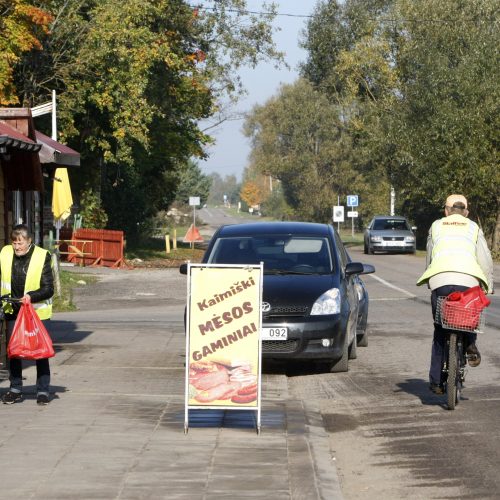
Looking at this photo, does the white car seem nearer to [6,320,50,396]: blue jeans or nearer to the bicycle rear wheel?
the bicycle rear wheel

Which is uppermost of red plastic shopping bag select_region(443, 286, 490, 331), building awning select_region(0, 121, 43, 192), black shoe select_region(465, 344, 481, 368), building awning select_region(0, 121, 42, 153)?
building awning select_region(0, 121, 42, 153)

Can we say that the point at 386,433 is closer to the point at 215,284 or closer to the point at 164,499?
the point at 215,284

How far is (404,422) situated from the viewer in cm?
1009

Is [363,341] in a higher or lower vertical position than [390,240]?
higher

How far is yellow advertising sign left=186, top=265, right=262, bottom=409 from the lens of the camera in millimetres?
8977

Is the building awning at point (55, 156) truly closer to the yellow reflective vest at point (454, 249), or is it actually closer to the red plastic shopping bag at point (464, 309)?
the yellow reflective vest at point (454, 249)

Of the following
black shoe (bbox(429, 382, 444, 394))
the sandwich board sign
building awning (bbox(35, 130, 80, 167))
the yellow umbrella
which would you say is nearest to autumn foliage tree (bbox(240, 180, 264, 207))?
the yellow umbrella

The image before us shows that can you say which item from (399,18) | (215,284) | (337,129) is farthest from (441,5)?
(215,284)

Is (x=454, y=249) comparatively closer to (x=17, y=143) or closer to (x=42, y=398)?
(x=42, y=398)

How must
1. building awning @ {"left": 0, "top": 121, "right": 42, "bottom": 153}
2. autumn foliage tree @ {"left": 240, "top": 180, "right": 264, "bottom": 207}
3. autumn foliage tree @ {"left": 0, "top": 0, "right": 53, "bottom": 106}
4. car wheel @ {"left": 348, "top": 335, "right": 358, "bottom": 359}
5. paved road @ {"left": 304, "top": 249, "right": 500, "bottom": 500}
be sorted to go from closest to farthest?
paved road @ {"left": 304, "top": 249, "right": 500, "bottom": 500} → building awning @ {"left": 0, "top": 121, "right": 42, "bottom": 153} → car wheel @ {"left": 348, "top": 335, "right": 358, "bottom": 359} → autumn foliage tree @ {"left": 0, "top": 0, "right": 53, "bottom": 106} → autumn foliage tree @ {"left": 240, "top": 180, "right": 264, "bottom": 207}

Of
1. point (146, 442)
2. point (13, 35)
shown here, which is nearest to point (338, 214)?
point (13, 35)

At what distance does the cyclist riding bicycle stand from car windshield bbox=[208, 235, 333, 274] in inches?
126

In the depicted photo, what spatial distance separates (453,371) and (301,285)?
333 cm

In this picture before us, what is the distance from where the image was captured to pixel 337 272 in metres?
13.8
